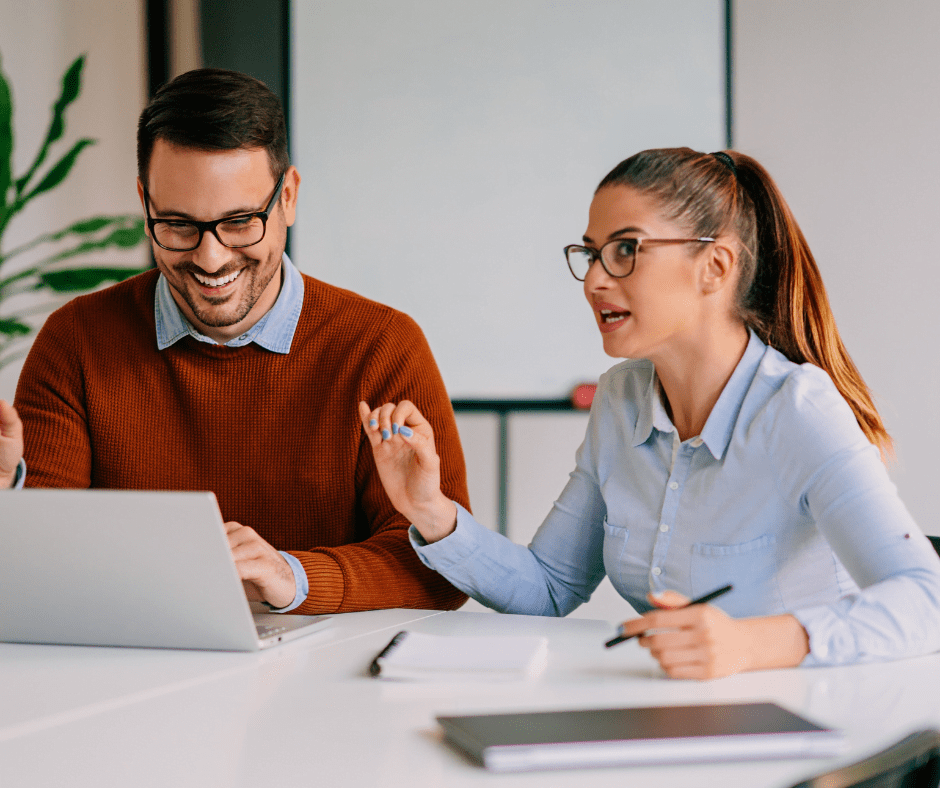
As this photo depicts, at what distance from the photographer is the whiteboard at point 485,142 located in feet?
8.95

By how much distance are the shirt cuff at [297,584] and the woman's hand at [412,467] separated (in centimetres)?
18

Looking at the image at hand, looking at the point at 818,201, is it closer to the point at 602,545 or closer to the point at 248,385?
the point at 602,545

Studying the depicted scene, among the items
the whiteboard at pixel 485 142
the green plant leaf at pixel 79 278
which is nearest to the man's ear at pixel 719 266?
the whiteboard at pixel 485 142

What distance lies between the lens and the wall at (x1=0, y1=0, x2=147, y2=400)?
10.1 feet

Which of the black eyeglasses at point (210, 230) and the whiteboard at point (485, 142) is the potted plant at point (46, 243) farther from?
the black eyeglasses at point (210, 230)

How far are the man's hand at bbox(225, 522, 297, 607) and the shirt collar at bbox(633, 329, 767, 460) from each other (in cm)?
59

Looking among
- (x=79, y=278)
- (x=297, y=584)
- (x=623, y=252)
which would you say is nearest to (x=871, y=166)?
(x=623, y=252)

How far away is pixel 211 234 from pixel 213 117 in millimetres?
Answer: 200

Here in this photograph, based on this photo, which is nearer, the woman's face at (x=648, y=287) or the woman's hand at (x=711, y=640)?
the woman's hand at (x=711, y=640)

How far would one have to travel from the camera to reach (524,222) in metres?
2.81

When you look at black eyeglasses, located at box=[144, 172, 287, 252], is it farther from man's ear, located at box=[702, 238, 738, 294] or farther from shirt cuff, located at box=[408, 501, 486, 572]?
man's ear, located at box=[702, 238, 738, 294]

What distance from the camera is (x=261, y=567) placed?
1.30m

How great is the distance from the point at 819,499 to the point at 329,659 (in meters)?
0.67

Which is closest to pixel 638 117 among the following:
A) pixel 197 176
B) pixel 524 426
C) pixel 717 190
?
pixel 524 426
